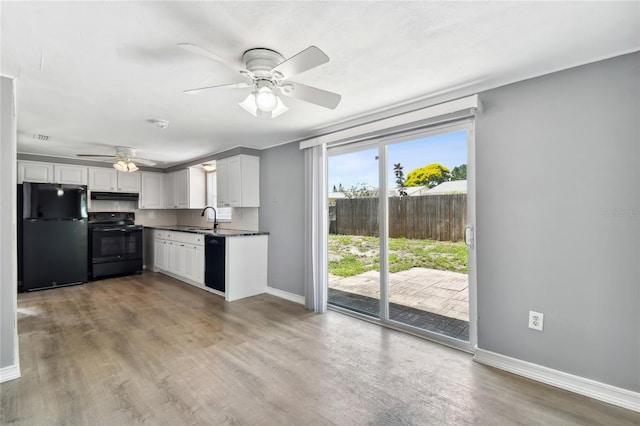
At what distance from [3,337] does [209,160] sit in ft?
12.4

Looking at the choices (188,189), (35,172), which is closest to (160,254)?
(188,189)

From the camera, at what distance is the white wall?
221 cm

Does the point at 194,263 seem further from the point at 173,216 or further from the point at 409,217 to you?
the point at 409,217

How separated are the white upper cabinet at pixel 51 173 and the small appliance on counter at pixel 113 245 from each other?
0.71 m

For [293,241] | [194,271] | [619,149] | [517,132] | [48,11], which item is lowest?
[194,271]

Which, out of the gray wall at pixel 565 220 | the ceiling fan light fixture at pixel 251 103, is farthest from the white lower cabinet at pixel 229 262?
the gray wall at pixel 565 220

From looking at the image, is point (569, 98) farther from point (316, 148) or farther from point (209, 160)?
point (209, 160)

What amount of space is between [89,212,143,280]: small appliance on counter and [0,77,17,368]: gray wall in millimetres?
3542

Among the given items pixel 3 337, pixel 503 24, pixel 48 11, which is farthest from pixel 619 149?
pixel 3 337

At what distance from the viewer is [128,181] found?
245 inches

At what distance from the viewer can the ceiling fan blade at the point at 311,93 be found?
76.0 inches

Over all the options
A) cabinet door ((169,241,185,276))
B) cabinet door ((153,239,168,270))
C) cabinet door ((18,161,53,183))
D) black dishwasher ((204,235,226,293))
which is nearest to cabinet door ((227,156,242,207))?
black dishwasher ((204,235,226,293))

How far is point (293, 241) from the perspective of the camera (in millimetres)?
4324

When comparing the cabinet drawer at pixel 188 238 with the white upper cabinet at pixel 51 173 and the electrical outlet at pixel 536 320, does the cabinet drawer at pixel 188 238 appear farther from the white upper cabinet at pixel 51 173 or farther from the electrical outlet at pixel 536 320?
the electrical outlet at pixel 536 320
